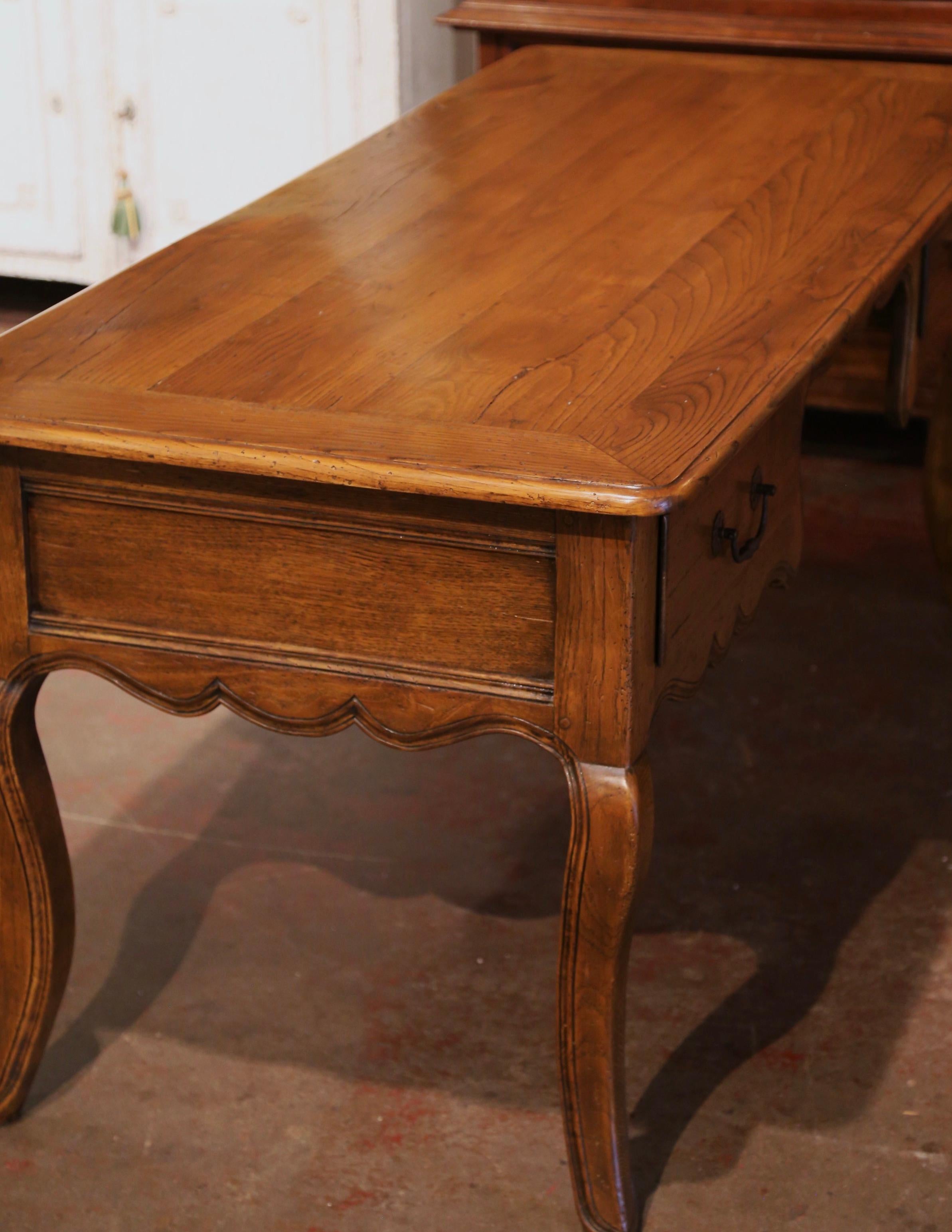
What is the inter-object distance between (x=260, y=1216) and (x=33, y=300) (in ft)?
11.7

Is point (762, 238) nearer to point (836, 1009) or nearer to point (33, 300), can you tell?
point (836, 1009)

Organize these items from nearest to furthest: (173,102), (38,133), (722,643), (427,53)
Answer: (722,643) → (427,53) → (173,102) → (38,133)

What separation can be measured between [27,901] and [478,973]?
→ 61 centimetres

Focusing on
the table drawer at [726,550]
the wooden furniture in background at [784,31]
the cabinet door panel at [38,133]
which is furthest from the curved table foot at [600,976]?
the cabinet door panel at [38,133]

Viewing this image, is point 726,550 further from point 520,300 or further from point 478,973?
point 478,973

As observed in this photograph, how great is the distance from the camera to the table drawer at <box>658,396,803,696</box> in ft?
5.02

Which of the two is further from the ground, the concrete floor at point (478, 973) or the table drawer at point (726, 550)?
the table drawer at point (726, 550)

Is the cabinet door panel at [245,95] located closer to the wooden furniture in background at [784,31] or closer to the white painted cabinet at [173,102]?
the white painted cabinet at [173,102]

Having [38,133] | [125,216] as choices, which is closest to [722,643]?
[125,216]

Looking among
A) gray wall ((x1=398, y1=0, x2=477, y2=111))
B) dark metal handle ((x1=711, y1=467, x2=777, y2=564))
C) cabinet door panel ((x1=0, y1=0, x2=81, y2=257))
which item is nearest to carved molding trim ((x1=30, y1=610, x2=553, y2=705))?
dark metal handle ((x1=711, y1=467, x2=777, y2=564))

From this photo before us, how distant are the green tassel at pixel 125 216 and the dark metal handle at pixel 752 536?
293 centimetres

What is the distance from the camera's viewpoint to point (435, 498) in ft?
4.81

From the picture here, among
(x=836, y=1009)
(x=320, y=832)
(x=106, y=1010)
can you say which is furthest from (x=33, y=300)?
(x=836, y=1009)

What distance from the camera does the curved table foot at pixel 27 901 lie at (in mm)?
1713
